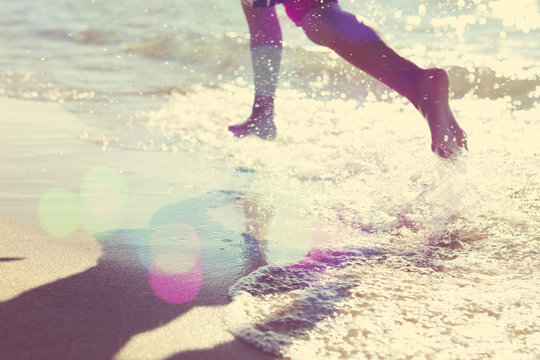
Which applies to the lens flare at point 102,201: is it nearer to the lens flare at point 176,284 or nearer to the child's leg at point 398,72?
the lens flare at point 176,284

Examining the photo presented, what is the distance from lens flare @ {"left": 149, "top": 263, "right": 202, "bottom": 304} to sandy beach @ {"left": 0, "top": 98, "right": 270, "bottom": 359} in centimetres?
2

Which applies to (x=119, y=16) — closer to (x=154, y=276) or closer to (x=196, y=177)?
(x=196, y=177)

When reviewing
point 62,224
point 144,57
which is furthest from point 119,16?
point 62,224

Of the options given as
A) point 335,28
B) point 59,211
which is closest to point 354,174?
point 335,28

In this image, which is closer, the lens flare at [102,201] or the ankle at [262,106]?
the lens flare at [102,201]

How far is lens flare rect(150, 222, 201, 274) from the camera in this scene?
5.49ft

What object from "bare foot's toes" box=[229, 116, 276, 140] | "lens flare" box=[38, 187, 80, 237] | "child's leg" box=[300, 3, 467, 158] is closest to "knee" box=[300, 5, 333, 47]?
"child's leg" box=[300, 3, 467, 158]

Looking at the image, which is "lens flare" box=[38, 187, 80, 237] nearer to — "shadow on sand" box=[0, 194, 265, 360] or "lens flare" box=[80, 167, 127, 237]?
"lens flare" box=[80, 167, 127, 237]

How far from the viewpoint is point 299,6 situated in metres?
2.38

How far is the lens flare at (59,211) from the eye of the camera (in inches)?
74.5

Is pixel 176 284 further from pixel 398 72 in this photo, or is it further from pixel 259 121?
pixel 259 121

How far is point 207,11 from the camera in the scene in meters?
8.92

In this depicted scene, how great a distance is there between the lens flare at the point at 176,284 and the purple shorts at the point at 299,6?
1184mm

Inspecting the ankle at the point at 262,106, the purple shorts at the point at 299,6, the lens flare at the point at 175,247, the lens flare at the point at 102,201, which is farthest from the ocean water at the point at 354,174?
the purple shorts at the point at 299,6
